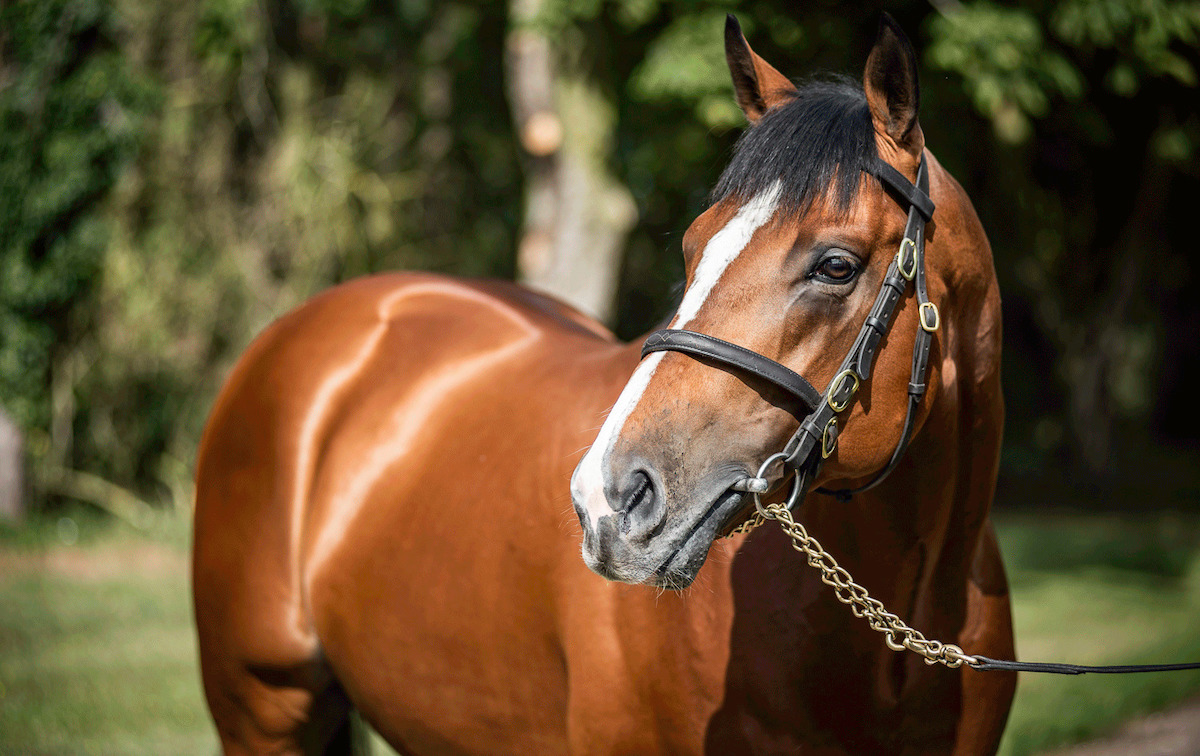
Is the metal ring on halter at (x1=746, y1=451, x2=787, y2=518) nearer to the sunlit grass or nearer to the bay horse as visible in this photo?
the bay horse

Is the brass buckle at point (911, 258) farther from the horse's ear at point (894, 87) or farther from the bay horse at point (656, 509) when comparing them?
the horse's ear at point (894, 87)

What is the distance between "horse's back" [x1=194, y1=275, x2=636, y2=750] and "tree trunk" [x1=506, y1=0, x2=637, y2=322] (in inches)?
141

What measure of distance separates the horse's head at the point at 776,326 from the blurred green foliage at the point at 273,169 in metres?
5.21

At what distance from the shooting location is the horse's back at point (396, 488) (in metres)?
2.15

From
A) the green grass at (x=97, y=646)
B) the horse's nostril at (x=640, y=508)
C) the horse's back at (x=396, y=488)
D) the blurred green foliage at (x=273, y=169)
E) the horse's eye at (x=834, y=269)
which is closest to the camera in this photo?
the horse's nostril at (x=640, y=508)

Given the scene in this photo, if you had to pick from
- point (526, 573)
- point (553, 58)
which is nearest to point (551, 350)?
point (526, 573)

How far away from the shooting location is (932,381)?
1629 mm

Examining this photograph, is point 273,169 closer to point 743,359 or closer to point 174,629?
point 174,629

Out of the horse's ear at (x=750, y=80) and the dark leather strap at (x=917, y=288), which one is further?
the horse's ear at (x=750, y=80)

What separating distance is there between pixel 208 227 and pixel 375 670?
8.57 meters

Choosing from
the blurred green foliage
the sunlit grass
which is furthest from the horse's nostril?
the blurred green foliage

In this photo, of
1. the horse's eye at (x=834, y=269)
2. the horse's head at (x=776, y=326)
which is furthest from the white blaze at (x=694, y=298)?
the horse's eye at (x=834, y=269)

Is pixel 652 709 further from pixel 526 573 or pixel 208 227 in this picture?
pixel 208 227

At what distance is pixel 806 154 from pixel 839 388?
16.2 inches
